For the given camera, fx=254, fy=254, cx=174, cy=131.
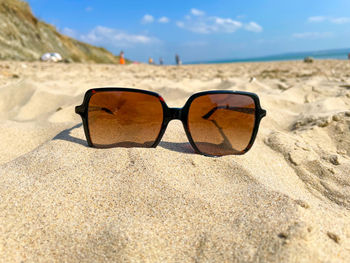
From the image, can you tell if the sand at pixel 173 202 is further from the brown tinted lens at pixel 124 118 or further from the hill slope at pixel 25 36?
the hill slope at pixel 25 36

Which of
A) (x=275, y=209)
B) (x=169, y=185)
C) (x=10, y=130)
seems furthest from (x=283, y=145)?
(x=10, y=130)

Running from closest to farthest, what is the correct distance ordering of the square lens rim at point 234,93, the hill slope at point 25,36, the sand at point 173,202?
1. the sand at point 173,202
2. the square lens rim at point 234,93
3. the hill slope at point 25,36

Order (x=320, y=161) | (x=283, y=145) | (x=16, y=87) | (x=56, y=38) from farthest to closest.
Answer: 1. (x=56, y=38)
2. (x=16, y=87)
3. (x=283, y=145)
4. (x=320, y=161)

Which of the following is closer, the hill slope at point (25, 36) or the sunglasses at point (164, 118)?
the sunglasses at point (164, 118)

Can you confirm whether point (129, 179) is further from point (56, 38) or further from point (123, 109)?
point (56, 38)

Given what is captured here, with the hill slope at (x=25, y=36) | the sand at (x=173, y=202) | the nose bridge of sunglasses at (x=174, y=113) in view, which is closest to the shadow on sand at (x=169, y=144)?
the sand at (x=173, y=202)

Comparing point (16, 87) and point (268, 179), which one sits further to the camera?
point (16, 87)
